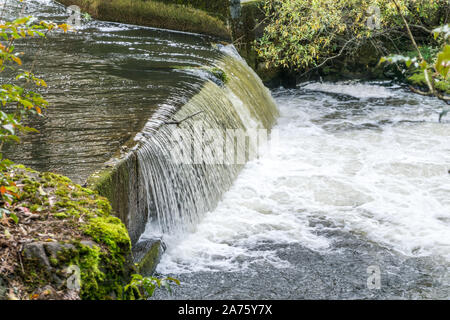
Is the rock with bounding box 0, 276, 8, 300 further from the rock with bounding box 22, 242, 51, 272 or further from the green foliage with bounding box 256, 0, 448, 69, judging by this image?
the green foliage with bounding box 256, 0, 448, 69

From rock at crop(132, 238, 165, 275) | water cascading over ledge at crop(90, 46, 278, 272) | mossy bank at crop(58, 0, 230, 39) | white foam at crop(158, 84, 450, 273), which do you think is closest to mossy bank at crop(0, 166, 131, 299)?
water cascading over ledge at crop(90, 46, 278, 272)

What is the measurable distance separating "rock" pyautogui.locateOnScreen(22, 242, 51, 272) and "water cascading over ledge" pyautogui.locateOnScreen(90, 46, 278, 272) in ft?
3.78

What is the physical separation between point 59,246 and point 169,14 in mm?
9046

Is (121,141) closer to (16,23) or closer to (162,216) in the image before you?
(162,216)

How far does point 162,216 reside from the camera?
197 inches

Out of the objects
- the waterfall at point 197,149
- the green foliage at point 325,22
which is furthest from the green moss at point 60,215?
the green foliage at point 325,22

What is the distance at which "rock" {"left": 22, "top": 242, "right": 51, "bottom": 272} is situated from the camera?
2713mm

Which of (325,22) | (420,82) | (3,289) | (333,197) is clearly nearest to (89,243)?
(3,289)

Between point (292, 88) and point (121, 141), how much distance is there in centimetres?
792

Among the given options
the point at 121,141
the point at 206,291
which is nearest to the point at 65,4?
the point at 121,141

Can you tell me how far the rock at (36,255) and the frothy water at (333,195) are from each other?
1.99 meters

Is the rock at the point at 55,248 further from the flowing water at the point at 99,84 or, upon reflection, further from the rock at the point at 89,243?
the flowing water at the point at 99,84

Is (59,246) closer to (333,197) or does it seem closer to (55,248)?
(55,248)

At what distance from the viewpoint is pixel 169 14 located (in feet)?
36.2
